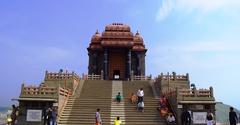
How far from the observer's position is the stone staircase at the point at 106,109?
23.3 m

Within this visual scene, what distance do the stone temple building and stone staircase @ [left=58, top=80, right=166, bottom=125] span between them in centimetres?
1379

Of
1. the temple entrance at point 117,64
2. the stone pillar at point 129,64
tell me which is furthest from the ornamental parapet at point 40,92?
the temple entrance at point 117,64

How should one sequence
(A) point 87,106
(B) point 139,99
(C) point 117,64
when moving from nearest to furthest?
(B) point 139,99
(A) point 87,106
(C) point 117,64

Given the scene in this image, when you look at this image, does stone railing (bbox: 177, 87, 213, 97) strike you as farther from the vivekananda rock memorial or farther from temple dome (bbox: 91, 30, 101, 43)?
temple dome (bbox: 91, 30, 101, 43)

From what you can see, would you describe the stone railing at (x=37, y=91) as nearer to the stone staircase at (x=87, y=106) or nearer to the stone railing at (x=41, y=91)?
the stone railing at (x=41, y=91)

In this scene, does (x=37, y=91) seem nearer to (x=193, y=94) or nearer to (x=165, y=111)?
(x=165, y=111)

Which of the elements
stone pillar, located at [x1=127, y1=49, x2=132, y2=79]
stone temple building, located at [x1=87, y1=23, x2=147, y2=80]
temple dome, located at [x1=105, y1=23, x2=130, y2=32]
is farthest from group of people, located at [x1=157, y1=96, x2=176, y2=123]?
temple dome, located at [x1=105, y1=23, x2=130, y2=32]

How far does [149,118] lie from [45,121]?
7605mm

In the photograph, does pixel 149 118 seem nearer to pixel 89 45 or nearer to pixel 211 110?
pixel 211 110

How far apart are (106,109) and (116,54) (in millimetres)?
21723

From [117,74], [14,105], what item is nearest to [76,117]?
[14,105]

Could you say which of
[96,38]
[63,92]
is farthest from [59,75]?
[96,38]

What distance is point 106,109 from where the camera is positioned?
2509 cm

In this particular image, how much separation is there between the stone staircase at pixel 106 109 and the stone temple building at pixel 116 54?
13.8 meters
